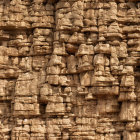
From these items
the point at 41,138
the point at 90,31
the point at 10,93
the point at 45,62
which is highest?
the point at 90,31

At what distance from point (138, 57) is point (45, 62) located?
3610 millimetres

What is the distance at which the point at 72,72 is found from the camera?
15.9 meters

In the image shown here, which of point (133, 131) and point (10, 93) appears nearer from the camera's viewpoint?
point (133, 131)

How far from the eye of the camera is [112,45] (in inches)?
619

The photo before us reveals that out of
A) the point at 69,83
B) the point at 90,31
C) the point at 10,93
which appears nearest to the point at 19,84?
the point at 10,93

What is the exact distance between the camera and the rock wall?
15.4 m

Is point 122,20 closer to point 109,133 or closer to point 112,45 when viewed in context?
point 112,45

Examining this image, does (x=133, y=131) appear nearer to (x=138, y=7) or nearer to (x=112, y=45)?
(x=112, y=45)

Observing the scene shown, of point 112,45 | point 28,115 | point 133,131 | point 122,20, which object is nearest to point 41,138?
point 28,115

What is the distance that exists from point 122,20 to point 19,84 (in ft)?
15.3

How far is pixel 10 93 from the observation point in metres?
16.4

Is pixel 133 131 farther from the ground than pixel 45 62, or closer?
closer

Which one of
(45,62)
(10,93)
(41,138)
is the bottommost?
(41,138)

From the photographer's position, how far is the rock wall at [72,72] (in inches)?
606
